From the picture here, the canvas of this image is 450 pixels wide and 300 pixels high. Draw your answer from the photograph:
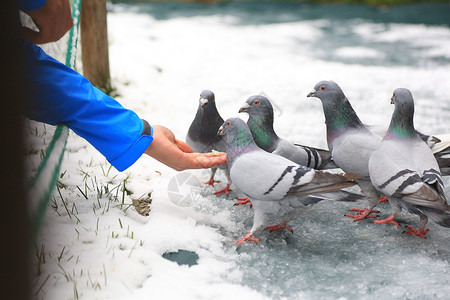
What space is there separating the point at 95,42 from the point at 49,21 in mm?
2355

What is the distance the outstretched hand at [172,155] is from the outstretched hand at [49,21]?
0.65 meters

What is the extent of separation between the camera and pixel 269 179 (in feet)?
7.38

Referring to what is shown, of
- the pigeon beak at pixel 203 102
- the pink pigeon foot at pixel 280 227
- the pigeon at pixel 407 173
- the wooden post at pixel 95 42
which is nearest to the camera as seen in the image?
the pigeon at pixel 407 173

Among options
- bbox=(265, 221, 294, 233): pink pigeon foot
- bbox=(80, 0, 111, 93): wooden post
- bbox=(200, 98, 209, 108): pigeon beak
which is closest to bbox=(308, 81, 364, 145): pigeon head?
bbox=(265, 221, 294, 233): pink pigeon foot

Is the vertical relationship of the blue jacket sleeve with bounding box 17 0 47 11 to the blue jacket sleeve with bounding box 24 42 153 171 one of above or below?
above

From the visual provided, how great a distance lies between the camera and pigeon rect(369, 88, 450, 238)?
2.20 m

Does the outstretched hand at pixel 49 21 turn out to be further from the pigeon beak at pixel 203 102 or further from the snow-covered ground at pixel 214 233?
the pigeon beak at pixel 203 102

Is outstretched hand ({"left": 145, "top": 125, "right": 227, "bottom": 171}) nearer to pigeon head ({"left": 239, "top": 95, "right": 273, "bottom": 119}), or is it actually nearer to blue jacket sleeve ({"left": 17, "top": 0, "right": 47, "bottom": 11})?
pigeon head ({"left": 239, "top": 95, "right": 273, "bottom": 119})

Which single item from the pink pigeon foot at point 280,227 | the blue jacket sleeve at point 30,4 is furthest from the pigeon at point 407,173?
the blue jacket sleeve at point 30,4

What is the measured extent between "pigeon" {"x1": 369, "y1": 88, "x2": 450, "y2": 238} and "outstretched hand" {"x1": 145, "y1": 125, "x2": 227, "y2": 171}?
0.82 m

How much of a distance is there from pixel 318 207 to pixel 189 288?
1.11m

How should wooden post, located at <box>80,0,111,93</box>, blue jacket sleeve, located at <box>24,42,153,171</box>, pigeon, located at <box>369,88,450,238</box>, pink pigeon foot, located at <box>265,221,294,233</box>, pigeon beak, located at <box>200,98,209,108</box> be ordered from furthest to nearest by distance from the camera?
wooden post, located at <box>80,0,111,93</box>, pigeon beak, located at <box>200,98,209,108</box>, pink pigeon foot, located at <box>265,221,294,233</box>, pigeon, located at <box>369,88,450,238</box>, blue jacket sleeve, located at <box>24,42,153,171</box>

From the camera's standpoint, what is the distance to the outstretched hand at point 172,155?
7.67 ft

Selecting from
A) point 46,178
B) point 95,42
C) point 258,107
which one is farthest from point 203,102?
point 95,42
